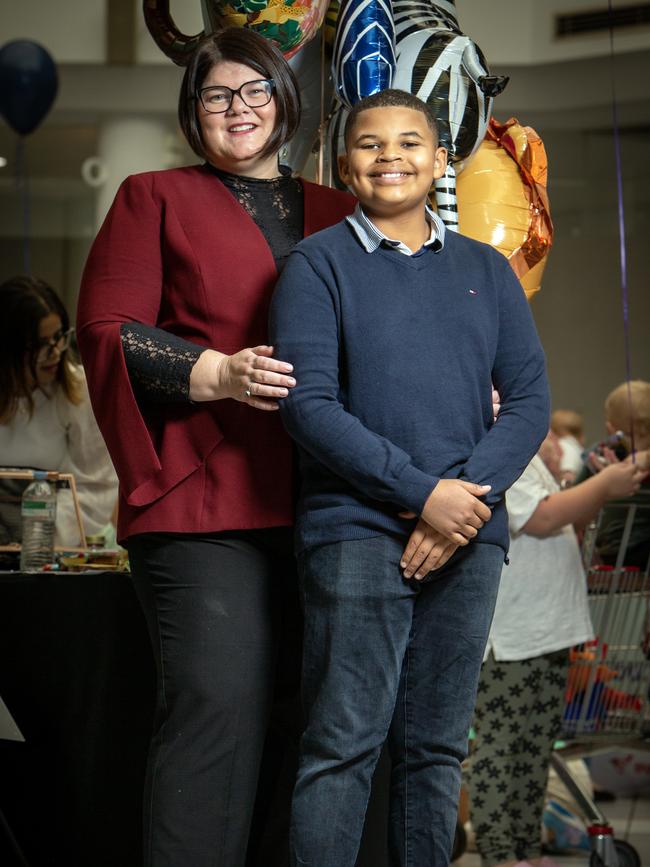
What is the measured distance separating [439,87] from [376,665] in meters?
1.08

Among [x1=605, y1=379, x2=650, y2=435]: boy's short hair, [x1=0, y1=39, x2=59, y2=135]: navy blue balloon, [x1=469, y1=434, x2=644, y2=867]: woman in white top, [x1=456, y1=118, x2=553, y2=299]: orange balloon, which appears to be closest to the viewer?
[x1=456, y1=118, x2=553, y2=299]: orange balloon

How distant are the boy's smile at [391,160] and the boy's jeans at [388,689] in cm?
49

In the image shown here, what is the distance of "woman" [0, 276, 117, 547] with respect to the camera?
2.89 metres

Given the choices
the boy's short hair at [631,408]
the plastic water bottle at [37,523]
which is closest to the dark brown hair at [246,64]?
the plastic water bottle at [37,523]

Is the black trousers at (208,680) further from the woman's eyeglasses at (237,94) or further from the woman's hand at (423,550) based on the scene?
the woman's eyeglasses at (237,94)

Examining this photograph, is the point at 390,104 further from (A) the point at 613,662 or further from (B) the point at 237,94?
(A) the point at 613,662

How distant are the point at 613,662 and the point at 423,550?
156 centimetres

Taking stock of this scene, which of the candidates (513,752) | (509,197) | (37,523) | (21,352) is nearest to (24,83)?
(21,352)

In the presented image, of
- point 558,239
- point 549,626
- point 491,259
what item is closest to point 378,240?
point 491,259

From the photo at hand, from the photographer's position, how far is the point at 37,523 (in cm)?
230

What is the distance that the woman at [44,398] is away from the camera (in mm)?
2893

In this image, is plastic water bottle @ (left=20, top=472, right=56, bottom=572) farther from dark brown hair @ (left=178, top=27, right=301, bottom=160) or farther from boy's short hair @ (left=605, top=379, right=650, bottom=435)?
boy's short hair @ (left=605, top=379, right=650, bottom=435)

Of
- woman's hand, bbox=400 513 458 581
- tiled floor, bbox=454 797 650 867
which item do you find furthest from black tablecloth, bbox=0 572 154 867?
tiled floor, bbox=454 797 650 867

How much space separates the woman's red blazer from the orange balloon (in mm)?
617
